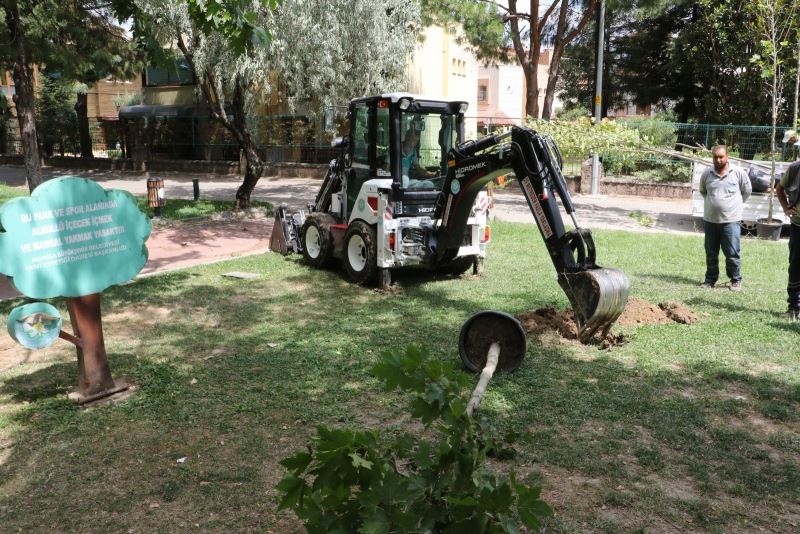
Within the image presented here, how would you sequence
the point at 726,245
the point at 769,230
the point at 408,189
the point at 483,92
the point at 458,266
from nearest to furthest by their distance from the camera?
1. the point at 726,245
2. the point at 408,189
3. the point at 458,266
4. the point at 769,230
5. the point at 483,92

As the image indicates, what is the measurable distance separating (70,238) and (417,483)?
12.4ft

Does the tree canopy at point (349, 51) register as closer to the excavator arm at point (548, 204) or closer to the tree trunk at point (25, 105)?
the tree trunk at point (25, 105)

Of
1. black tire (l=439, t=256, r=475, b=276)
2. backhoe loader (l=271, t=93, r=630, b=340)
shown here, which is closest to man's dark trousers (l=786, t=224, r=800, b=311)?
backhoe loader (l=271, t=93, r=630, b=340)

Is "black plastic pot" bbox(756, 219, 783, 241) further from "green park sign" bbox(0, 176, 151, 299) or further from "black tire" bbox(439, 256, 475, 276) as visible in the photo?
"green park sign" bbox(0, 176, 151, 299)

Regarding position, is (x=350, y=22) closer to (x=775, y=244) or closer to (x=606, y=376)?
(x=775, y=244)

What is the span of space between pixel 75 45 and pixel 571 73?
78.6 feet

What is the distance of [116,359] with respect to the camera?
21.0ft

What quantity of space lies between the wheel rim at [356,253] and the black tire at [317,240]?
2.15ft

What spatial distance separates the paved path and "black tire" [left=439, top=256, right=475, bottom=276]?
3654 millimetres

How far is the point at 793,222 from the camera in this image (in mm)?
7414

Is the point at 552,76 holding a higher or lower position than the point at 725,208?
higher

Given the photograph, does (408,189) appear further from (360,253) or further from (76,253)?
(76,253)

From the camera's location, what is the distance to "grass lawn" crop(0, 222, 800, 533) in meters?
3.93

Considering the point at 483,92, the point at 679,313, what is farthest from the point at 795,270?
the point at 483,92
